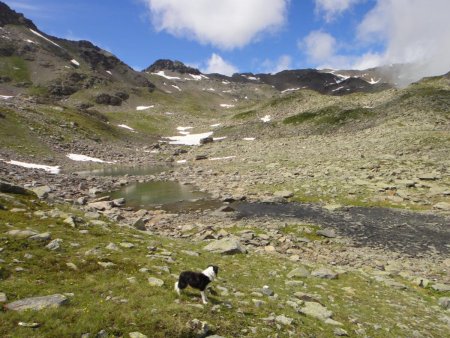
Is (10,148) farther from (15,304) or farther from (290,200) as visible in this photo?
(15,304)

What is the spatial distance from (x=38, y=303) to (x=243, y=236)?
1811cm

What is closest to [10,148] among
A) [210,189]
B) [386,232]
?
[210,189]

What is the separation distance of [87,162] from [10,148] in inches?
558

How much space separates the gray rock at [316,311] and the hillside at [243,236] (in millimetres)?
80

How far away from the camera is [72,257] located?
14.0m

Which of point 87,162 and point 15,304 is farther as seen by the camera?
point 87,162

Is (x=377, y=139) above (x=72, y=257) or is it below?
above

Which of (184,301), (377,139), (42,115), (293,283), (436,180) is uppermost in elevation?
A: (42,115)

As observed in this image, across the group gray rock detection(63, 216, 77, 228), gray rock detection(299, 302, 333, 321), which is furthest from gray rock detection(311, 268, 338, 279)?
gray rock detection(63, 216, 77, 228)

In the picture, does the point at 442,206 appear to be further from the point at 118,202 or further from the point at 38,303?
the point at 38,303

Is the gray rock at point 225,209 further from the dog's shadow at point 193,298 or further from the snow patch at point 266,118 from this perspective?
the snow patch at point 266,118

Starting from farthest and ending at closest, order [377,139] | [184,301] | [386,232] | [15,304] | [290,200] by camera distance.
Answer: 1. [377,139]
2. [290,200]
3. [386,232]
4. [184,301]
5. [15,304]

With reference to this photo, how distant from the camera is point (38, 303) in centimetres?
1012

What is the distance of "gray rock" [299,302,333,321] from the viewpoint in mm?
13337
